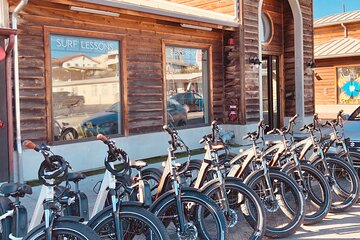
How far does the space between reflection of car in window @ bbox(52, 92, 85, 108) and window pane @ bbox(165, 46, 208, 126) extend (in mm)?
2313

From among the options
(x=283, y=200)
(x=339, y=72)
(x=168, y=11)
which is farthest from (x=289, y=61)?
(x=283, y=200)

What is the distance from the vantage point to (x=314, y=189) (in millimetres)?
4723

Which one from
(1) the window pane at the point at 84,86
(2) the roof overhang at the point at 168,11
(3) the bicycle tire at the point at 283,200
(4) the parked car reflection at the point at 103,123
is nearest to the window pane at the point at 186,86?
(2) the roof overhang at the point at 168,11

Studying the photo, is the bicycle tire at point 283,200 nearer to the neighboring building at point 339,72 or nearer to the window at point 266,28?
the window at point 266,28

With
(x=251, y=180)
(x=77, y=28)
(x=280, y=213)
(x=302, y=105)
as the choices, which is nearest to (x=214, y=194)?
(x=251, y=180)

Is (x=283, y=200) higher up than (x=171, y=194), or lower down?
lower down

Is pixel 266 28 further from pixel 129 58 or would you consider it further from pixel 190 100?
pixel 129 58

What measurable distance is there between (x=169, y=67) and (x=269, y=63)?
4365 mm

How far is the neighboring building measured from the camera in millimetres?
19781

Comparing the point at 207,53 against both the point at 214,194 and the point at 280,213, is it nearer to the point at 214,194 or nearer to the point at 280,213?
the point at 280,213

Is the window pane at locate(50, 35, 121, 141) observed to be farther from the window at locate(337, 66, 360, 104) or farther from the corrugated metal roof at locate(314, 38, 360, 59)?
the window at locate(337, 66, 360, 104)

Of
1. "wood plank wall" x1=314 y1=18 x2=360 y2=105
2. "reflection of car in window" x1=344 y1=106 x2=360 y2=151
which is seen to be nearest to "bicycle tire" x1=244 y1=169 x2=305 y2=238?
"reflection of car in window" x1=344 y1=106 x2=360 y2=151

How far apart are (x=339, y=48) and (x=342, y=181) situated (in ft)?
53.3

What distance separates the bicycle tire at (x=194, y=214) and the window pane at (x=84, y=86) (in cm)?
450
